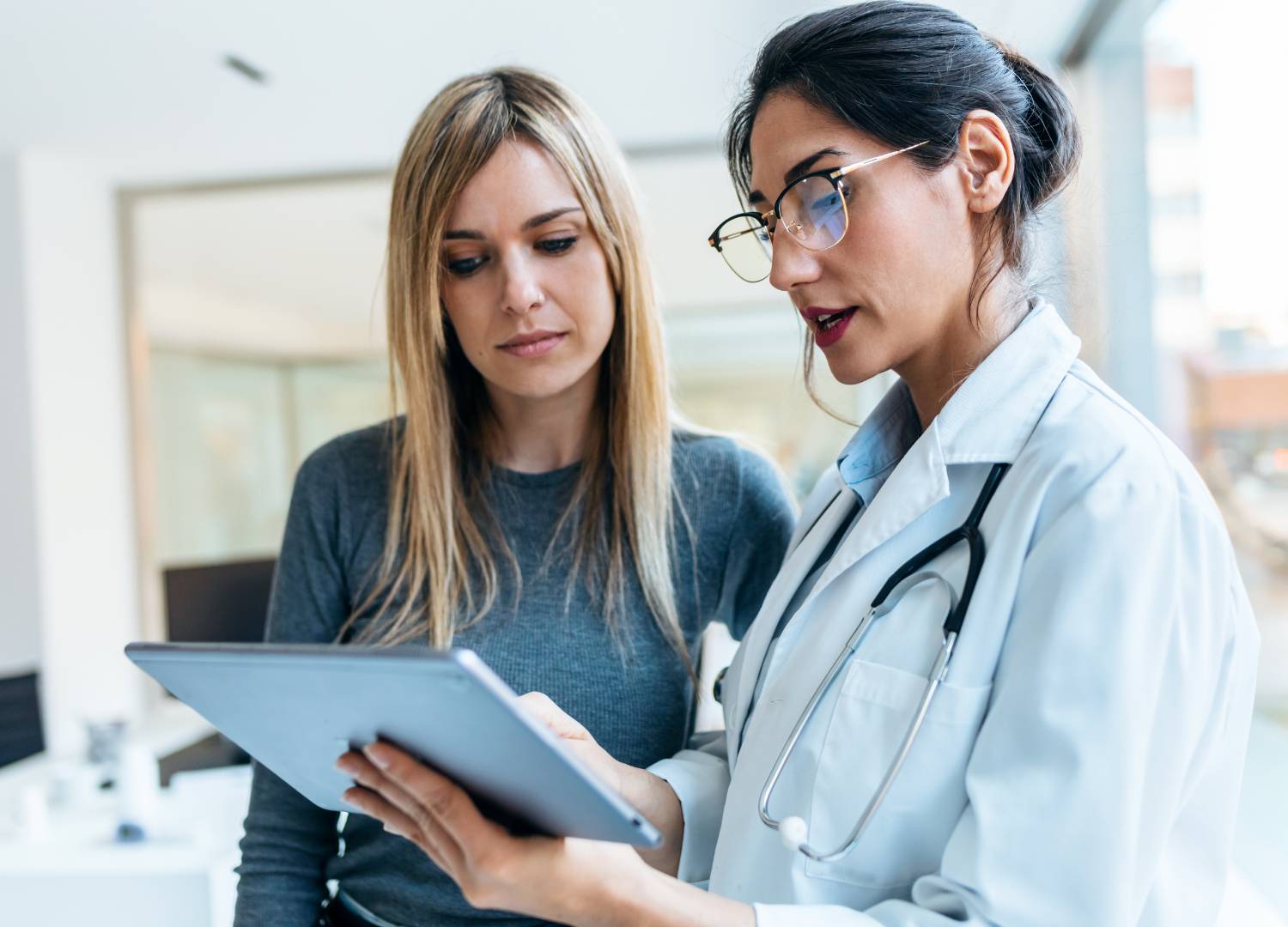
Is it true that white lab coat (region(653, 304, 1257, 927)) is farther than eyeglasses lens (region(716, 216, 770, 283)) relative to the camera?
No

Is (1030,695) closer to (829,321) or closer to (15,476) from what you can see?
(829,321)

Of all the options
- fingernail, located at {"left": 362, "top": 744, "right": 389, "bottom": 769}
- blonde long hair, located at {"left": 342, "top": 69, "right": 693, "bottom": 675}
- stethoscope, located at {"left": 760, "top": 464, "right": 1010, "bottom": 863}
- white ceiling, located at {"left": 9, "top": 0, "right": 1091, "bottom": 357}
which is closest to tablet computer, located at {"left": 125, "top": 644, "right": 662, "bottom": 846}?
fingernail, located at {"left": 362, "top": 744, "right": 389, "bottom": 769}

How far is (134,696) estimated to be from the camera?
461 cm

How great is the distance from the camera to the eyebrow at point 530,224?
1.26 meters

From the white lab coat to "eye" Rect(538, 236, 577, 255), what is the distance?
53cm

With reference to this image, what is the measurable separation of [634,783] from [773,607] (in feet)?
0.77

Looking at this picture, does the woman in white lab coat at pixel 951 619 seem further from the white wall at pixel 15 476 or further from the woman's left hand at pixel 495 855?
the white wall at pixel 15 476

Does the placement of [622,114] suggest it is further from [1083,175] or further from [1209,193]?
[1083,175]

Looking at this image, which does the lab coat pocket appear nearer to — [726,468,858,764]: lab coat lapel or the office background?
[726,468,858,764]: lab coat lapel

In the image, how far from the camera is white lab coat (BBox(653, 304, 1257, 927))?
743mm

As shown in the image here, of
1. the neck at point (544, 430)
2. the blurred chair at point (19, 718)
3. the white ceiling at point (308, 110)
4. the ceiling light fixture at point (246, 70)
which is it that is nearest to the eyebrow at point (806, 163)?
the neck at point (544, 430)

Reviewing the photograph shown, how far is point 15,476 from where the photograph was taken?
4160 millimetres

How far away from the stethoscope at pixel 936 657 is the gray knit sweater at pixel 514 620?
37cm

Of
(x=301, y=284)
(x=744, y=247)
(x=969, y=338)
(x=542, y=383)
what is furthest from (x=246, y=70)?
(x=969, y=338)
